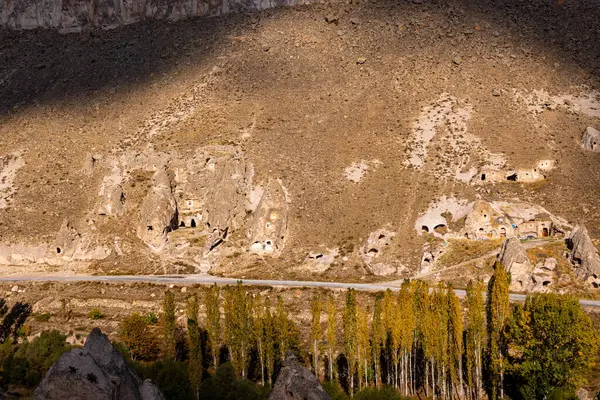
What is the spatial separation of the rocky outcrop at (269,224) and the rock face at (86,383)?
2371 inches

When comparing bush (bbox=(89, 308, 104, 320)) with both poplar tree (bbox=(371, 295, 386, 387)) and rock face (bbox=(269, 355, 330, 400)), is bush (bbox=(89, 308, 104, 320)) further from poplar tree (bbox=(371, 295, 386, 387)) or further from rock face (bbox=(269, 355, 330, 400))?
rock face (bbox=(269, 355, 330, 400))

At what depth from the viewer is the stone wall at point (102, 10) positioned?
14500cm

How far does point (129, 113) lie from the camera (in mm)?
119688

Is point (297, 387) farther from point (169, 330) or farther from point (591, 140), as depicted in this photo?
point (591, 140)

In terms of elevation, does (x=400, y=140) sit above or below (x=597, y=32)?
below

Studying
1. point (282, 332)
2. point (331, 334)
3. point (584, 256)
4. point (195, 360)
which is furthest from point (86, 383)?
point (584, 256)

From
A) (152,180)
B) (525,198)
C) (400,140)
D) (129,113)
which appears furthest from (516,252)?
(129,113)

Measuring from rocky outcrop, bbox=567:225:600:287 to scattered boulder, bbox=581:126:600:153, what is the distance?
25695mm

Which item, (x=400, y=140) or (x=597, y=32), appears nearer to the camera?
(x=400, y=140)

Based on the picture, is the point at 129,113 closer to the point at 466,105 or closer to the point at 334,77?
the point at 334,77

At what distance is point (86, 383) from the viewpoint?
27.3 meters

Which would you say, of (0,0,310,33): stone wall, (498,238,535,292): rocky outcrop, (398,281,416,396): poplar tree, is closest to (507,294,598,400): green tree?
(398,281,416,396): poplar tree

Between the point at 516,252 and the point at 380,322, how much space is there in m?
20.6

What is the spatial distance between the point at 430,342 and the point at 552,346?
926 cm
